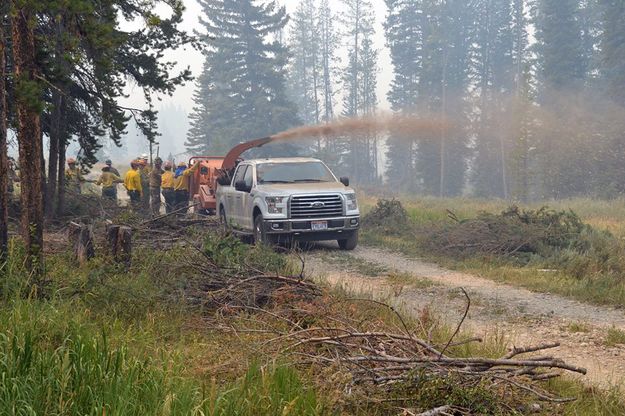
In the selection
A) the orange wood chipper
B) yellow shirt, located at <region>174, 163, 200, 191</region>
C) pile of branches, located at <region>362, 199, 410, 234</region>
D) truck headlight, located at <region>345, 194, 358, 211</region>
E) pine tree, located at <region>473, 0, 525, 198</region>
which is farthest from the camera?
pine tree, located at <region>473, 0, 525, 198</region>

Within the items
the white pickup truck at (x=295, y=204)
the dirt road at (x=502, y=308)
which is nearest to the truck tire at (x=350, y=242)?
the white pickup truck at (x=295, y=204)

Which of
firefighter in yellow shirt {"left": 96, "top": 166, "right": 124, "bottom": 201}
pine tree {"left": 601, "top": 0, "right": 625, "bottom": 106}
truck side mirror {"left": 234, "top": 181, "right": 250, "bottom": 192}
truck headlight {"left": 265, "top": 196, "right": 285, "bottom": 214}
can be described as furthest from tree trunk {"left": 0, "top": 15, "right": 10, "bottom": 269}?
pine tree {"left": 601, "top": 0, "right": 625, "bottom": 106}

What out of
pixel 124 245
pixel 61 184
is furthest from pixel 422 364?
pixel 61 184

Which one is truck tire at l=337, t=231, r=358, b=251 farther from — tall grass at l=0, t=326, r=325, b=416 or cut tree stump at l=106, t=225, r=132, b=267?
tall grass at l=0, t=326, r=325, b=416

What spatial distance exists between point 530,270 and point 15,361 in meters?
9.45

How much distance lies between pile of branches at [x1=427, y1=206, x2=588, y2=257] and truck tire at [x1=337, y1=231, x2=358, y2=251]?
1.66 m

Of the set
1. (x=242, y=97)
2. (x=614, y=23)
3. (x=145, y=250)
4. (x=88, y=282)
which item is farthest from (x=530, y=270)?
(x=242, y=97)

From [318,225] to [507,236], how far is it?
400cm

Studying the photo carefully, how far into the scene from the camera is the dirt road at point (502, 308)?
23.2 ft

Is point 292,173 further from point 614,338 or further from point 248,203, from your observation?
point 614,338

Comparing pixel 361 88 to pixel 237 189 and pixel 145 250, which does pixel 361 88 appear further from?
pixel 145 250

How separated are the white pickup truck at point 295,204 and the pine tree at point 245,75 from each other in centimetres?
4197

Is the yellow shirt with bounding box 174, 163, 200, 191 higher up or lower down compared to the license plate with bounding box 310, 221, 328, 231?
higher up

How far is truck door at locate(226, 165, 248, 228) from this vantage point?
15895 millimetres
